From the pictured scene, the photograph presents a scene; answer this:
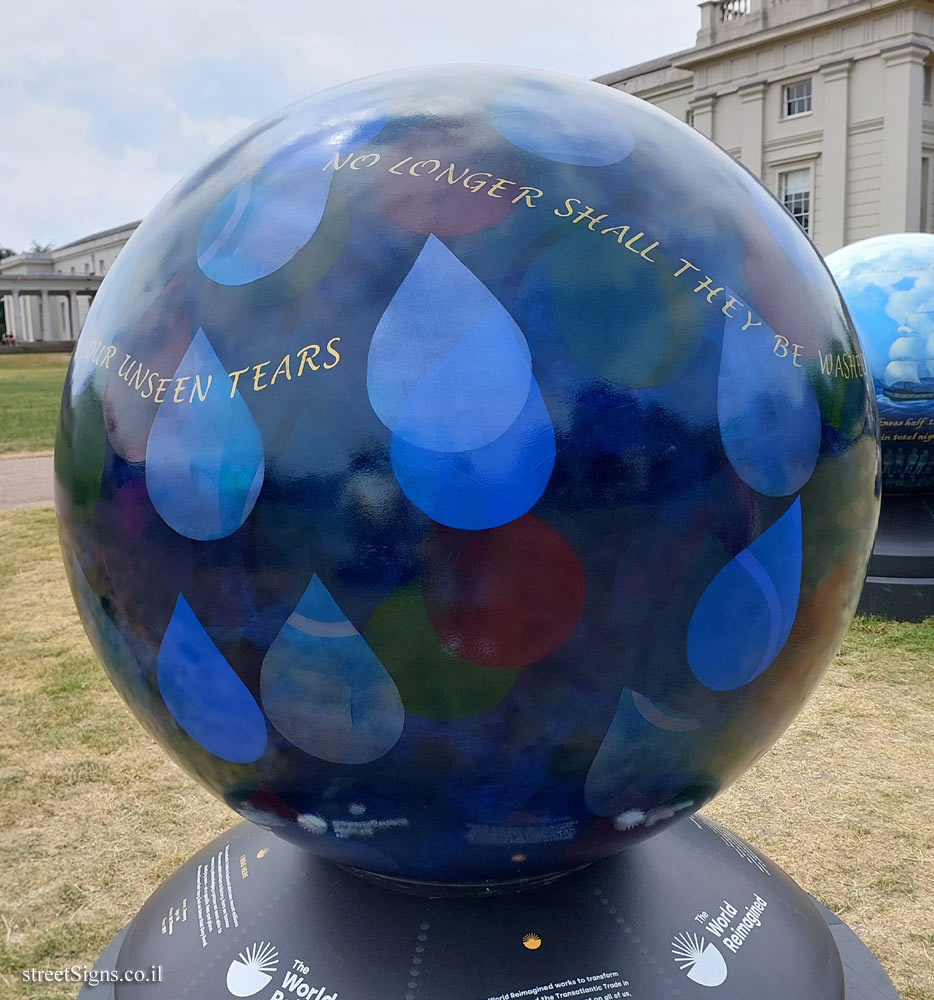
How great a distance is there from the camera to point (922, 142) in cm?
3048

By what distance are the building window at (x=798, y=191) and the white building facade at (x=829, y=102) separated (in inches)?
1.3

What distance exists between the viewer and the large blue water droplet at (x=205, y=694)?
6.16 feet

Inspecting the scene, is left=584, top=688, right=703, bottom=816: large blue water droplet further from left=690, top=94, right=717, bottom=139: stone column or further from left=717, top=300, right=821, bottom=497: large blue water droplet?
left=690, top=94, right=717, bottom=139: stone column

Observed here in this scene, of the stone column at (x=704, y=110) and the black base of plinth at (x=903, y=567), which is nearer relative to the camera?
the black base of plinth at (x=903, y=567)

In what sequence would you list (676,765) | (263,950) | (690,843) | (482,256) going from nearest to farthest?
1. (482,256)
2. (676,765)
3. (263,950)
4. (690,843)

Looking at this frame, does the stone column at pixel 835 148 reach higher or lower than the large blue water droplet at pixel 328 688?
higher

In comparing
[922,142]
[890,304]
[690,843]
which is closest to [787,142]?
[922,142]

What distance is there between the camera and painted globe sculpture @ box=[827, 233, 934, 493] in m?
5.73

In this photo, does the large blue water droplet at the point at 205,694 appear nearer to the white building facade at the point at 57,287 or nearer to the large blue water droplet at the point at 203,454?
the large blue water droplet at the point at 203,454

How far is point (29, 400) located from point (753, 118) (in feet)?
80.1

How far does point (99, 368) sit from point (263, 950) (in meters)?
1.41

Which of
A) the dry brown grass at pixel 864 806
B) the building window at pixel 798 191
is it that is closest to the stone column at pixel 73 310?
the building window at pixel 798 191

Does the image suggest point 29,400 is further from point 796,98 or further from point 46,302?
point 46,302

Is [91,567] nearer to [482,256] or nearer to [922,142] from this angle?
[482,256]
